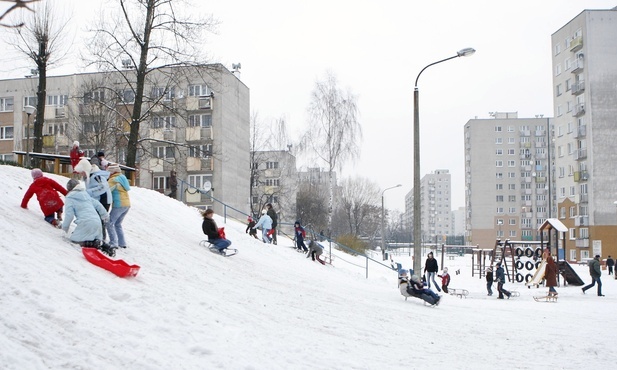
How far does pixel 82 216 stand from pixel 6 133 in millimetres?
48165

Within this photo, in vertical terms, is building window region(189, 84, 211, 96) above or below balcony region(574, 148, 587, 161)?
above

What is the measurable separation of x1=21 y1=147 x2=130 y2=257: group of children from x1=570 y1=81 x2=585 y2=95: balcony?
56958 millimetres

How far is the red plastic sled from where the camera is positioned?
1028 centimetres

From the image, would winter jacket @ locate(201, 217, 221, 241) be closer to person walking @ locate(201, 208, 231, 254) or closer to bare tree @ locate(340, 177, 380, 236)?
person walking @ locate(201, 208, 231, 254)

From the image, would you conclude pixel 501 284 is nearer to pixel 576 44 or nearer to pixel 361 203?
pixel 576 44

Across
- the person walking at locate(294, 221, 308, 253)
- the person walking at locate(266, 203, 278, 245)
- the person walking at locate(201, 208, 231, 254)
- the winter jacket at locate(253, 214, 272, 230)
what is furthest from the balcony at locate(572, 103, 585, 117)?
the person walking at locate(201, 208, 231, 254)

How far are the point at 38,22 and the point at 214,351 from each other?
2185 cm

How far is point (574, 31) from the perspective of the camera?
62.6 m

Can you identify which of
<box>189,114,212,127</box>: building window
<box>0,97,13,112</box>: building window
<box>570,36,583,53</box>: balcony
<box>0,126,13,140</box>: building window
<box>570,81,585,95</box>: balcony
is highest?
<box>570,36,583,53</box>: balcony

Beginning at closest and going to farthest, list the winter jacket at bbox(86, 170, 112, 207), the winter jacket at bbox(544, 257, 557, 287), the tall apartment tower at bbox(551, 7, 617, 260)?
the winter jacket at bbox(86, 170, 112, 207) → the winter jacket at bbox(544, 257, 557, 287) → the tall apartment tower at bbox(551, 7, 617, 260)

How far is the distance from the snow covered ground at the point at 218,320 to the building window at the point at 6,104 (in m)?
42.6

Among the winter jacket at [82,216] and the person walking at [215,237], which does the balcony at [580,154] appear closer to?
the person walking at [215,237]

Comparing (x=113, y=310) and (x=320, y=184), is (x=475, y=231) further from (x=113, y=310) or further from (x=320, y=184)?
(x=113, y=310)

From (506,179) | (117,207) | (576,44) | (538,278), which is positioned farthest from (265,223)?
(506,179)
